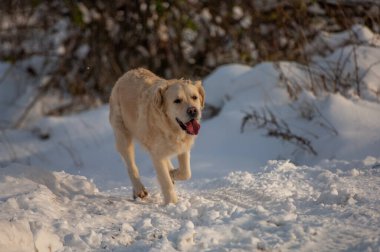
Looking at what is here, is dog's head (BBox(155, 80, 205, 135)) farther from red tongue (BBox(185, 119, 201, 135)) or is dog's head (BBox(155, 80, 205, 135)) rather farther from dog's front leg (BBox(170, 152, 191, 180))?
dog's front leg (BBox(170, 152, 191, 180))

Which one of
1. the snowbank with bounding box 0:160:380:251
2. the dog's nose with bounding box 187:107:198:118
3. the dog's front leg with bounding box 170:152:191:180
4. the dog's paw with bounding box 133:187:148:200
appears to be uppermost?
the dog's nose with bounding box 187:107:198:118

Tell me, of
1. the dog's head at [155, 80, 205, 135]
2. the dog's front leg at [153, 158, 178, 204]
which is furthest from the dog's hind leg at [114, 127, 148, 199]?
the dog's head at [155, 80, 205, 135]

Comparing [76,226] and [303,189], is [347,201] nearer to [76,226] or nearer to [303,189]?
[303,189]

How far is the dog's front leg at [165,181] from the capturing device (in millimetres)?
6035

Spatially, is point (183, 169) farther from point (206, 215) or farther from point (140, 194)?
point (206, 215)

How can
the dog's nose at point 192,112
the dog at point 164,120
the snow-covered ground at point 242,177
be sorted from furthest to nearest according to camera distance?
the dog at point 164,120
the dog's nose at point 192,112
the snow-covered ground at point 242,177

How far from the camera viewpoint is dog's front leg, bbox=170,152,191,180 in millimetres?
6488

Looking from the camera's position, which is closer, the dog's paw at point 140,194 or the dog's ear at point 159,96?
the dog's ear at point 159,96

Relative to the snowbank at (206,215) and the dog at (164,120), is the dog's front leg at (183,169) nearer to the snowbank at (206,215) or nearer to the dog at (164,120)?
the dog at (164,120)

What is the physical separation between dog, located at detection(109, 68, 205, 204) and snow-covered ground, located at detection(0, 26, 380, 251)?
295 millimetres

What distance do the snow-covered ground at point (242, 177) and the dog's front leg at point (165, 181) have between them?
13cm

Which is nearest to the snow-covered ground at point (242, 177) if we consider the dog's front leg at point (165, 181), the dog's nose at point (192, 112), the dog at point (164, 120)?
the dog's front leg at point (165, 181)

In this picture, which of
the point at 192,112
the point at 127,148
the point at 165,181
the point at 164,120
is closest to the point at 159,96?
the point at 164,120

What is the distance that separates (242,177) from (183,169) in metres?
0.72
